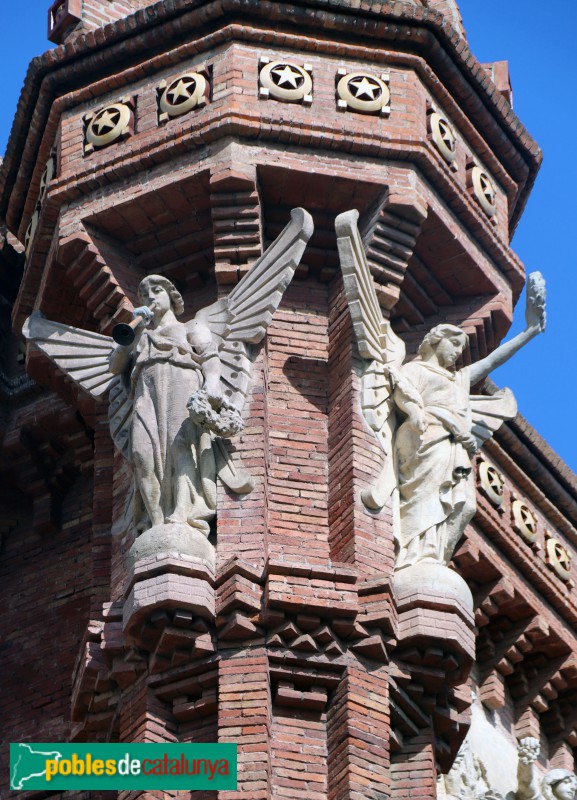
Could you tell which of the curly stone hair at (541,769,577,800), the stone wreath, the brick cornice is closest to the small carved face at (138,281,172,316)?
the stone wreath

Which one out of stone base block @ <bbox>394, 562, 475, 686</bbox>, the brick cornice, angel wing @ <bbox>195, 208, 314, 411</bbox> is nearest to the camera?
stone base block @ <bbox>394, 562, 475, 686</bbox>

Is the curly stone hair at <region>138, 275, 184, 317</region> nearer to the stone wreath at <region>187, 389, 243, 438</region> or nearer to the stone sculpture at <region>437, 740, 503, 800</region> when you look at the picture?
the stone wreath at <region>187, 389, 243, 438</region>

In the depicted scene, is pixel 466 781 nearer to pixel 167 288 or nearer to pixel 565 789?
pixel 565 789

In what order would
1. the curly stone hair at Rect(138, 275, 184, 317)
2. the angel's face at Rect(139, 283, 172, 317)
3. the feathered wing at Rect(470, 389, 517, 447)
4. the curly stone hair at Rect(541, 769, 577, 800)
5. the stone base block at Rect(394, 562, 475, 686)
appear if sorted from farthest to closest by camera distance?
the curly stone hair at Rect(541, 769, 577, 800) < the feathered wing at Rect(470, 389, 517, 447) < the curly stone hair at Rect(138, 275, 184, 317) < the angel's face at Rect(139, 283, 172, 317) < the stone base block at Rect(394, 562, 475, 686)

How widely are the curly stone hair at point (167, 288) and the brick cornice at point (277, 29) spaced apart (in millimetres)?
2098

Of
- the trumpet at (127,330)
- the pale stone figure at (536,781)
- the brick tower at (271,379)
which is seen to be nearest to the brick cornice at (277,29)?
the brick tower at (271,379)

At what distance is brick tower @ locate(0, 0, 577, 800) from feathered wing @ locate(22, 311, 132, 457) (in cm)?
36

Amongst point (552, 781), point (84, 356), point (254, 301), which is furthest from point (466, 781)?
point (84, 356)

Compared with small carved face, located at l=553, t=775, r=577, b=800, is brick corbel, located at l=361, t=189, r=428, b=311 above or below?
above

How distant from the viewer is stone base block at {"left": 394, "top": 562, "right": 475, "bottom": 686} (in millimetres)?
18047

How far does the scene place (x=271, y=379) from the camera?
1925 centimetres

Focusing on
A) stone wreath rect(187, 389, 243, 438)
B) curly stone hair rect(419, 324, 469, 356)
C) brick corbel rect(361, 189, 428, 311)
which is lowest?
stone wreath rect(187, 389, 243, 438)

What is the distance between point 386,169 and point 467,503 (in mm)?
2581

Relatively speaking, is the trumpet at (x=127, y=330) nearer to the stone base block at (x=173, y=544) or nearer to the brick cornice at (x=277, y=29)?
the stone base block at (x=173, y=544)
